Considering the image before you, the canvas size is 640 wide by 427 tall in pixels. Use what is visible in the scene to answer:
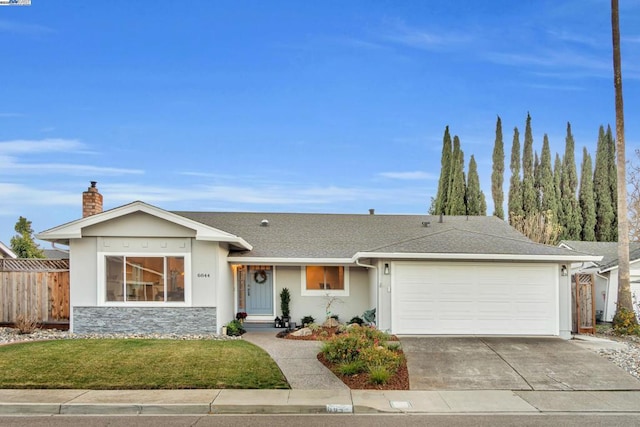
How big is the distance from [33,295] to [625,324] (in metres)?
18.5

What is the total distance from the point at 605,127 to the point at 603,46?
19936mm

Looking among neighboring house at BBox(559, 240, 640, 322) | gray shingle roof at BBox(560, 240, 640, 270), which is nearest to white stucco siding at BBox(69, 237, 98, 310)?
neighboring house at BBox(559, 240, 640, 322)

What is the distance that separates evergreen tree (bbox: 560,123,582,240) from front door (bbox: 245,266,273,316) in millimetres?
28013

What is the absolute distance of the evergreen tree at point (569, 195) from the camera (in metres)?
36.7

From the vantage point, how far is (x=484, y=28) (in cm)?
1925

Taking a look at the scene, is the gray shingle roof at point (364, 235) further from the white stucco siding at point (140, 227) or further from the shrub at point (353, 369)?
the shrub at point (353, 369)

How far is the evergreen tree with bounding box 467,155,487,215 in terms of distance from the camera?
3569 centimetres

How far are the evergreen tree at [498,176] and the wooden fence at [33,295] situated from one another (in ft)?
100

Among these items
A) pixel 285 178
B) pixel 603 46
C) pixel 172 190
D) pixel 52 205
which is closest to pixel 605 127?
pixel 603 46

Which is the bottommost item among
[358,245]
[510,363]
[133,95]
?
[510,363]

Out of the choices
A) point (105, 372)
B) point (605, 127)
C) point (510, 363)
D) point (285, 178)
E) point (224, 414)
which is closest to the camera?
point (224, 414)

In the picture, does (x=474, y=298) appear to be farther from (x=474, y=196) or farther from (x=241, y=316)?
(x=474, y=196)

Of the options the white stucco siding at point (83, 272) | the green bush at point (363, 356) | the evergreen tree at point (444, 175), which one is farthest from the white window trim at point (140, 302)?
the evergreen tree at point (444, 175)

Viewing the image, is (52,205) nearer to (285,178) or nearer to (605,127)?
(285,178)
